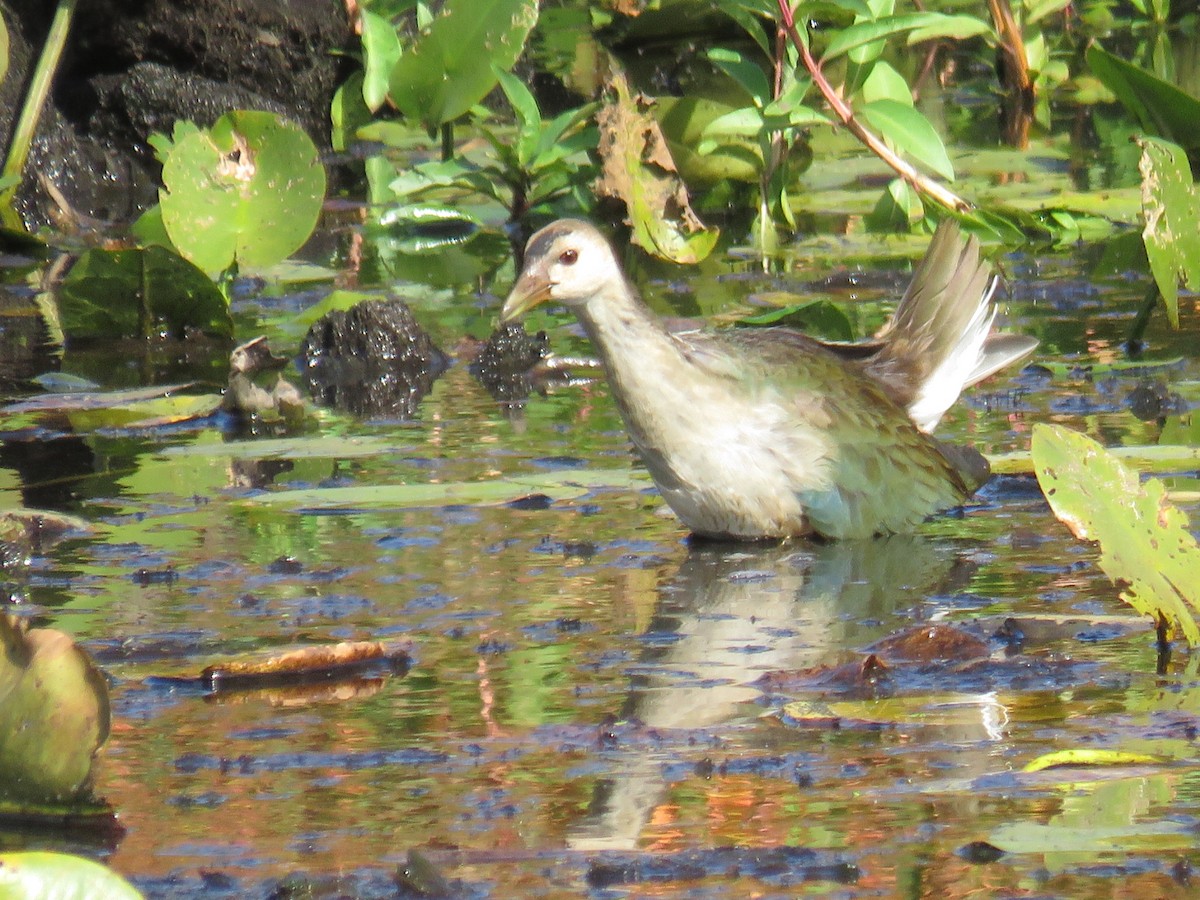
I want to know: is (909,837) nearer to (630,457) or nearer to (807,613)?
(807,613)

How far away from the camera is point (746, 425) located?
4605mm

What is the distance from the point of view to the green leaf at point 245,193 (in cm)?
654

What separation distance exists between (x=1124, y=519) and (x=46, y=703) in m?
1.74

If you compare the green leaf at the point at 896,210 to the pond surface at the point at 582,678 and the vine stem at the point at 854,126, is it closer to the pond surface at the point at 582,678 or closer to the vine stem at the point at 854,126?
the vine stem at the point at 854,126

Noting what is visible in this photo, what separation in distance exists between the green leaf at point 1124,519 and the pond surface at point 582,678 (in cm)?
16

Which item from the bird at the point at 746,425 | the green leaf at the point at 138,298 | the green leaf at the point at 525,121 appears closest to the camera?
the bird at the point at 746,425

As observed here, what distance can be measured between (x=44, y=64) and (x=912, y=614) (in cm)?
480

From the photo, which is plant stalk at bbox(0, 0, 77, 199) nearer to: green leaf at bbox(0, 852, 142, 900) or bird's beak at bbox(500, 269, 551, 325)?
bird's beak at bbox(500, 269, 551, 325)

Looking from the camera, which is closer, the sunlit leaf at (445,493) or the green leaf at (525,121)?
the sunlit leaf at (445,493)

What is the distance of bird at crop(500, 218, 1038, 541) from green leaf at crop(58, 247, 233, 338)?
90.9 inches

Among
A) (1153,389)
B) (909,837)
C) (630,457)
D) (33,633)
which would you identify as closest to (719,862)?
(909,837)

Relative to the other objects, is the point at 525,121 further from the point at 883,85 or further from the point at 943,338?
the point at 943,338

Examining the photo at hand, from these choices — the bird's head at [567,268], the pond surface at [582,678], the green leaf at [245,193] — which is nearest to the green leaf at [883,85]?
the pond surface at [582,678]

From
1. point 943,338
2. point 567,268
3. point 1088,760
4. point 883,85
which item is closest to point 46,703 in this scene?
point 1088,760
